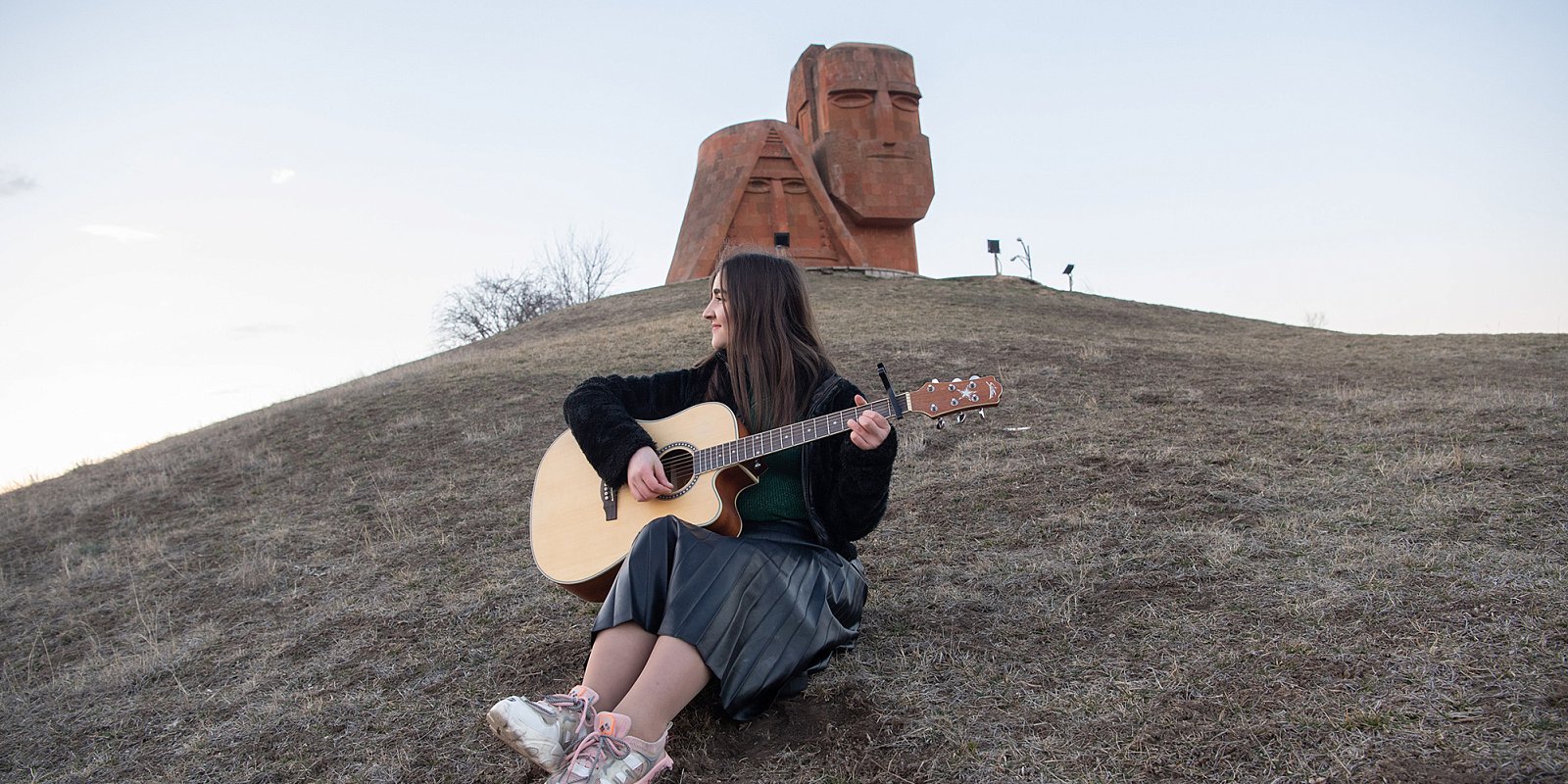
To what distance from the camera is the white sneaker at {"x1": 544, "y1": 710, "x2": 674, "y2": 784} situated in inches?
96.0

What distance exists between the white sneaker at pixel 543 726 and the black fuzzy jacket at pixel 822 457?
89cm

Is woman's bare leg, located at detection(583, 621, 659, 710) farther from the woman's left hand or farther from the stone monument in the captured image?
the stone monument

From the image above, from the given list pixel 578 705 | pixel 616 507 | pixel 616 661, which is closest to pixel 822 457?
pixel 616 507

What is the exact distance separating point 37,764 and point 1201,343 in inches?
516

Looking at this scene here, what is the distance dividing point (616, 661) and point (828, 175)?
785 inches

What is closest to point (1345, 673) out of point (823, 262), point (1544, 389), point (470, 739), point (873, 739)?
point (873, 739)

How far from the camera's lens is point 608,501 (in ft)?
10.8

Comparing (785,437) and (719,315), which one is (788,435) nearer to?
(785,437)

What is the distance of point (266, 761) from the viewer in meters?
3.34

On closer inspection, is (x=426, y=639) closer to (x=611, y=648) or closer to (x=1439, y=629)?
(x=611, y=648)

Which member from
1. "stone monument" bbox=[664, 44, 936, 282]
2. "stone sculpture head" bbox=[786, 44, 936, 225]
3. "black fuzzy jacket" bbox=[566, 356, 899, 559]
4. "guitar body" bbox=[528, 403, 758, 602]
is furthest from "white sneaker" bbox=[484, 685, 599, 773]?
"stone sculpture head" bbox=[786, 44, 936, 225]

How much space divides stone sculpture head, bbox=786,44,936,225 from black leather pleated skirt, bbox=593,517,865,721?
19.4 metres

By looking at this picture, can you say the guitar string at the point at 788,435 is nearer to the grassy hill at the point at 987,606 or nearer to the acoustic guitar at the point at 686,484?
the acoustic guitar at the point at 686,484

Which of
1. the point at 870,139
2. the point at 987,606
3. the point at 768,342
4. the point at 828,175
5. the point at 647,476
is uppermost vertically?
the point at 870,139
